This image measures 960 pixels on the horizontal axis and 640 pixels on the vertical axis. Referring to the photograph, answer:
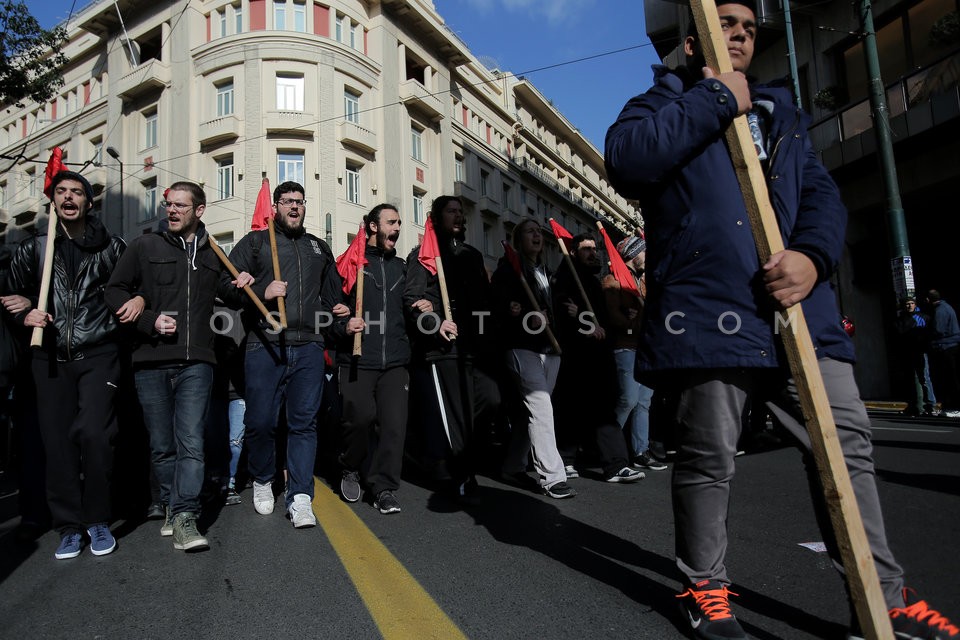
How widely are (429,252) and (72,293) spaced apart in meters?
2.20

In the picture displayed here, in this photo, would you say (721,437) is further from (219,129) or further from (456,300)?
(219,129)

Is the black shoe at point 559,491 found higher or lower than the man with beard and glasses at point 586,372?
lower

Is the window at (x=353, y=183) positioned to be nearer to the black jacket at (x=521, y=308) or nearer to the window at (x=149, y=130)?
the window at (x=149, y=130)

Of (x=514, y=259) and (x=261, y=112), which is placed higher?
(x=261, y=112)

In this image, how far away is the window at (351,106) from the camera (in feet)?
87.8

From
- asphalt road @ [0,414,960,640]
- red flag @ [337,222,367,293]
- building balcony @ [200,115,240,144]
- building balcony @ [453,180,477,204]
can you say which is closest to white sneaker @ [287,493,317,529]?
asphalt road @ [0,414,960,640]

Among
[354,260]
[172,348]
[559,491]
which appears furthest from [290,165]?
[559,491]

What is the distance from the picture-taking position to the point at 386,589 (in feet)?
8.68

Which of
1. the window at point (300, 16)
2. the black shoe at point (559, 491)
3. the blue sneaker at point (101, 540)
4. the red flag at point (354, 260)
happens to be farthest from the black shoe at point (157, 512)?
the window at point (300, 16)

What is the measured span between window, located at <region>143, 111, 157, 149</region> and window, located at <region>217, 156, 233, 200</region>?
4049mm

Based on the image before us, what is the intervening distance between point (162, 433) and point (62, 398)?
1.79 ft

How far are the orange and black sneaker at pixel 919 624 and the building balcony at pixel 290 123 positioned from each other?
25.7 meters

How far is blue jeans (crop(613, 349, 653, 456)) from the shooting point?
17.4 ft

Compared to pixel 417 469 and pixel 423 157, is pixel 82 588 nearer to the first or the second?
pixel 417 469
